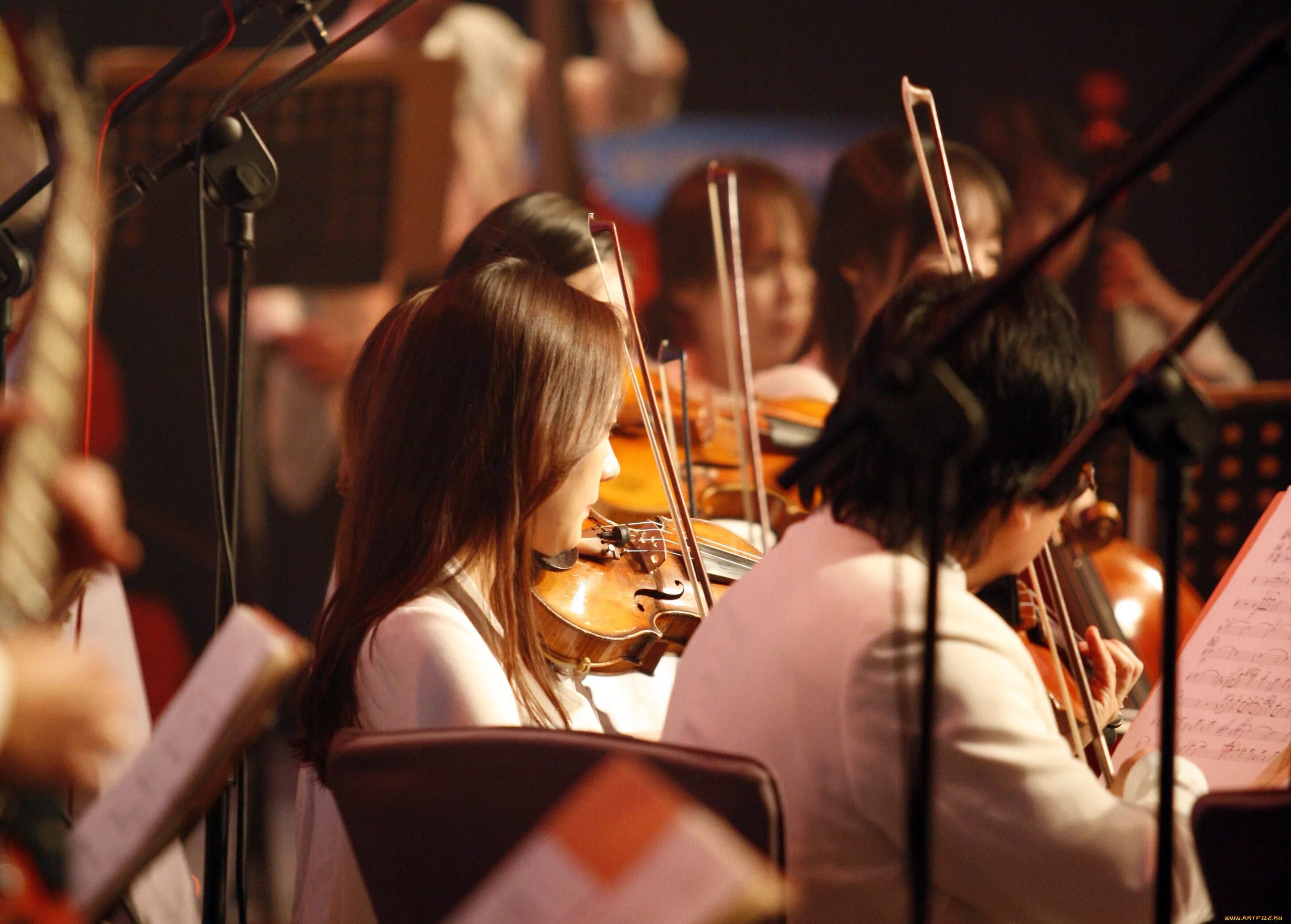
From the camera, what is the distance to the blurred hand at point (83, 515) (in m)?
0.69

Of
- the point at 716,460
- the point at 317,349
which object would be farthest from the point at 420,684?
the point at 317,349

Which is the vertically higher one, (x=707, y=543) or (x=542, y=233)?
(x=542, y=233)

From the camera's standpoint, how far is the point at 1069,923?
0.97m

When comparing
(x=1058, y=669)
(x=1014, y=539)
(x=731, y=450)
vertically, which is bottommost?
(x=731, y=450)

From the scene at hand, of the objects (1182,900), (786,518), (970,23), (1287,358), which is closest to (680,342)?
(786,518)

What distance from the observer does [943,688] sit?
962 mm

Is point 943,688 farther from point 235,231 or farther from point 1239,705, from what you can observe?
point 235,231

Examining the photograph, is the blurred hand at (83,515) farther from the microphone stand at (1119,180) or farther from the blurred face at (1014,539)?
the blurred face at (1014,539)

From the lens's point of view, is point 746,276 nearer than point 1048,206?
Yes

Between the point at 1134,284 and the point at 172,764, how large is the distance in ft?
12.9

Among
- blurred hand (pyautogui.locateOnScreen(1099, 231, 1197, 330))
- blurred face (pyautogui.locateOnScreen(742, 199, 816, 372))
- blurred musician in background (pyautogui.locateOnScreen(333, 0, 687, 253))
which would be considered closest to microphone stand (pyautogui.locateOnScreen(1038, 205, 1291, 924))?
blurred face (pyautogui.locateOnScreen(742, 199, 816, 372))

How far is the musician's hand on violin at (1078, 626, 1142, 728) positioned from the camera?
56.1 inches

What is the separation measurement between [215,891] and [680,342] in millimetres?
2505

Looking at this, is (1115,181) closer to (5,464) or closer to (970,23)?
(5,464)
